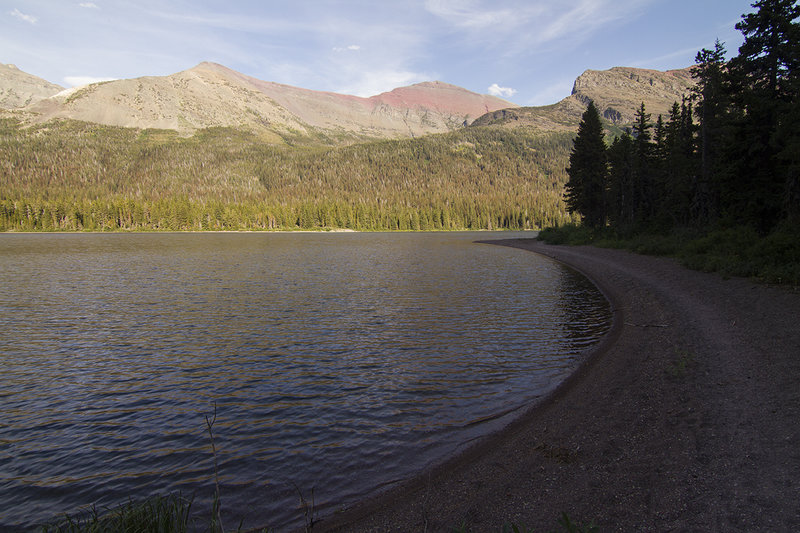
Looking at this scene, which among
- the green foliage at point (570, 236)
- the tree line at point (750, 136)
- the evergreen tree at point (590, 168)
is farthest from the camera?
the evergreen tree at point (590, 168)

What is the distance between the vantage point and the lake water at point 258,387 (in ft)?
25.6

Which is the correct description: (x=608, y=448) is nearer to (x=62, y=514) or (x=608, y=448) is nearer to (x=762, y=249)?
(x=62, y=514)

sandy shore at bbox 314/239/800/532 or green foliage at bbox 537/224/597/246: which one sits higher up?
green foliage at bbox 537/224/597/246

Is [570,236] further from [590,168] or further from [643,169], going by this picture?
[643,169]

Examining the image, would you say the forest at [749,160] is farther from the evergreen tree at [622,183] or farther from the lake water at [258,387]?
the lake water at [258,387]

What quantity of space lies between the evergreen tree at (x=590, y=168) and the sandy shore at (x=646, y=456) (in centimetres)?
5684

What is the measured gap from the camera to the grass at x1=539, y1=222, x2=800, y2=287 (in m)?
20.9

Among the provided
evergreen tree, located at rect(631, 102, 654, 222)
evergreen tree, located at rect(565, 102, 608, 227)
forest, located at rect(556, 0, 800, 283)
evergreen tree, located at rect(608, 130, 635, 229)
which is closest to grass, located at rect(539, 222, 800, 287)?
forest, located at rect(556, 0, 800, 283)

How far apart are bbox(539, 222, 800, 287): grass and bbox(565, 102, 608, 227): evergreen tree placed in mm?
25076

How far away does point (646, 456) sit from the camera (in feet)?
23.2

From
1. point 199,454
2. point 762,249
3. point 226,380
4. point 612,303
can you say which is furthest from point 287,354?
point 762,249

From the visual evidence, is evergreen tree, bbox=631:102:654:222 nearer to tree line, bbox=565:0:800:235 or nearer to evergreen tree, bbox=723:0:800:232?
tree line, bbox=565:0:800:235

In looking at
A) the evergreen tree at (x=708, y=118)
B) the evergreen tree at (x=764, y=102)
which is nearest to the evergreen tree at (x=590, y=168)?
the evergreen tree at (x=708, y=118)

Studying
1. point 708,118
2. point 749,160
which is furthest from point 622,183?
point 749,160
